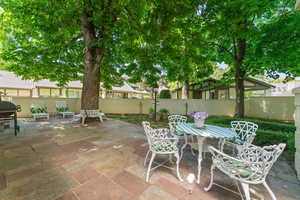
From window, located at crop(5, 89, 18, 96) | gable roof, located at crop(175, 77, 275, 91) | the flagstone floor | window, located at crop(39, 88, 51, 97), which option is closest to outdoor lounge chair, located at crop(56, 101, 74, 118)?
the flagstone floor

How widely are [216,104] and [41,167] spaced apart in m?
11.4

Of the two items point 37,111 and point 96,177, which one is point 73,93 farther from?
point 96,177

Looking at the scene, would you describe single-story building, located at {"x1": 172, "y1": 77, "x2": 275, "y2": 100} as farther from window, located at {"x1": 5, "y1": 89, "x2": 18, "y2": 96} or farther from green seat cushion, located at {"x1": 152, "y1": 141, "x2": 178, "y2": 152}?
window, located at {"x1": 5, "y1": 89, "x2": 18, "y2": 96}

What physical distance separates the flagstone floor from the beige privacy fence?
6.77 metres

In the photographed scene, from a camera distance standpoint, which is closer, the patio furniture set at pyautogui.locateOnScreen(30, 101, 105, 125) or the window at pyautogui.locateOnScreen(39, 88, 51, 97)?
the patio furniture set at pyautogui.locateOnScreen(30, 101, 105, 125)

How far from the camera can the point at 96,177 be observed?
85.2 inches

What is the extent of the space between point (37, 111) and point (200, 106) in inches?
442

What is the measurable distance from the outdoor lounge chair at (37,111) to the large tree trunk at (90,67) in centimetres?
269

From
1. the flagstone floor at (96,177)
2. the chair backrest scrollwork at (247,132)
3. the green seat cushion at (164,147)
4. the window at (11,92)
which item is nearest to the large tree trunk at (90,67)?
the flagstone floor at (96,177)

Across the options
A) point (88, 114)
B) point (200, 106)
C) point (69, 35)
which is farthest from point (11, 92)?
point (200, 106)

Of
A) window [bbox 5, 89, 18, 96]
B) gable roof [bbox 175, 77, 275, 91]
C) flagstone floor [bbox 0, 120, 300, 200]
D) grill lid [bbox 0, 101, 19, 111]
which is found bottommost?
flagstone floor [bbox 0, 120, 300, 200]

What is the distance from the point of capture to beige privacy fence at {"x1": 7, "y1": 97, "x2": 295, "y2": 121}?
8688 millimetres

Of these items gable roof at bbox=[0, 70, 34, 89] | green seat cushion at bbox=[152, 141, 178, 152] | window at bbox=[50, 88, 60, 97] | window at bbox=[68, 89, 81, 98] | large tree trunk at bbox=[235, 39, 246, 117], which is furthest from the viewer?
window at bbox=[68, 89, 81, 98]

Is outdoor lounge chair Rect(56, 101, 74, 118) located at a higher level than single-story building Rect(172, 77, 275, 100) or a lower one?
lower
